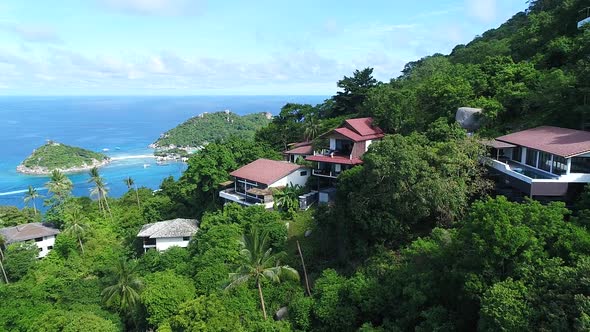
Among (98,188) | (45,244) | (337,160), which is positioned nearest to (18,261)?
(45,244)

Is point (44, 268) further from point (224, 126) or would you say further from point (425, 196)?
point (224, 126)

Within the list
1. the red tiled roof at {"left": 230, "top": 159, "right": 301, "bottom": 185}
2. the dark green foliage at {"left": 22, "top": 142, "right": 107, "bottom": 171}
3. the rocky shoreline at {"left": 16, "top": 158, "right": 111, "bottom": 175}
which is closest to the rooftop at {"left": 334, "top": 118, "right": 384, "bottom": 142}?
the red tiled roof at {"left": 230, "top": 159, "right": 301, "bottom": 185}

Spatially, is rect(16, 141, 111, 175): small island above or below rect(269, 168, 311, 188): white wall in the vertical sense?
below

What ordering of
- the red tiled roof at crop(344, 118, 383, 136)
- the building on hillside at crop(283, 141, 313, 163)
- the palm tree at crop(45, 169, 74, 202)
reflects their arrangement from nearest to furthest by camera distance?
the red tiled roof at crop(344, 118, 383, 136), the building on hillside at crop(283, 141, 313, 163), the palm tree at crop(45, 169, 74, 202)

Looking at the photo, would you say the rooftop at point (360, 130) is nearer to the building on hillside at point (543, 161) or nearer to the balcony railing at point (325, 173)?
the balcony railing at point (325, 173)

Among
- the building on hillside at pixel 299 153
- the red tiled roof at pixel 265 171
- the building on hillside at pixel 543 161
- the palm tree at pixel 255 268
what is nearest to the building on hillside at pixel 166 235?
the red tiled roof at pixel 265 171

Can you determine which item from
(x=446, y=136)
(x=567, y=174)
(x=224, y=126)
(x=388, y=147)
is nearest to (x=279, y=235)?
(x=388, y=147)

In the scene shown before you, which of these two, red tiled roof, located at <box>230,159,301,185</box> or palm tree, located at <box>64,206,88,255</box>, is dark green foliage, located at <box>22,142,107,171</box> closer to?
palm tree, located at <box>64,206,88,255</box>
